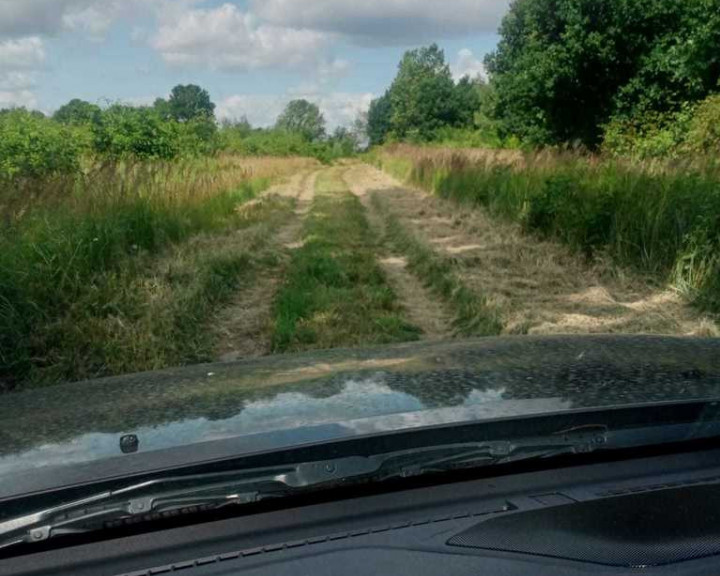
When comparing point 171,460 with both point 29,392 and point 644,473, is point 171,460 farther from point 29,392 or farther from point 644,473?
point 29,392

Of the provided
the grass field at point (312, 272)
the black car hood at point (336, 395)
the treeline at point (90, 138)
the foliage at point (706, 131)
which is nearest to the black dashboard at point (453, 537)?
the black car hood at point (336, 395)

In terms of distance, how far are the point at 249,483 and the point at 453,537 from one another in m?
0.52

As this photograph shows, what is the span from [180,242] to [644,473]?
951cm

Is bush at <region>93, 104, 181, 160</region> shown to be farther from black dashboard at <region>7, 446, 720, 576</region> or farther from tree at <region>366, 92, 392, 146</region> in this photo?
tree at <region>366, 92, 392, 146</region>

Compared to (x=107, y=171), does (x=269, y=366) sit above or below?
below

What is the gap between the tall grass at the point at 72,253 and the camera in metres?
6.80

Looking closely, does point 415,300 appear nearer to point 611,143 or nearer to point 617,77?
point 611,143

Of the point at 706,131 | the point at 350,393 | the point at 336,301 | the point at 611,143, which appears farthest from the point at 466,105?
the point at 350,393

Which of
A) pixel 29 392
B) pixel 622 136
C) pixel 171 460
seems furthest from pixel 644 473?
pixel 622 136

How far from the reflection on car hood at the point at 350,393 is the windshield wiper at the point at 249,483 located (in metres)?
0.11

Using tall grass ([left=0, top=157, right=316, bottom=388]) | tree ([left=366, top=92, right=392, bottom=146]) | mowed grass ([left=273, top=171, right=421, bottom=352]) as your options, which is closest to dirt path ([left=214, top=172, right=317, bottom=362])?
mowed grass ([left=273, top=171, right=421, bottom=352])

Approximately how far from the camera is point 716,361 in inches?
123

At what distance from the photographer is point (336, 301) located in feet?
29.3

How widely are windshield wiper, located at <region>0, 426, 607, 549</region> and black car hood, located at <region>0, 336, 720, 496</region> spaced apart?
3.3 inches
